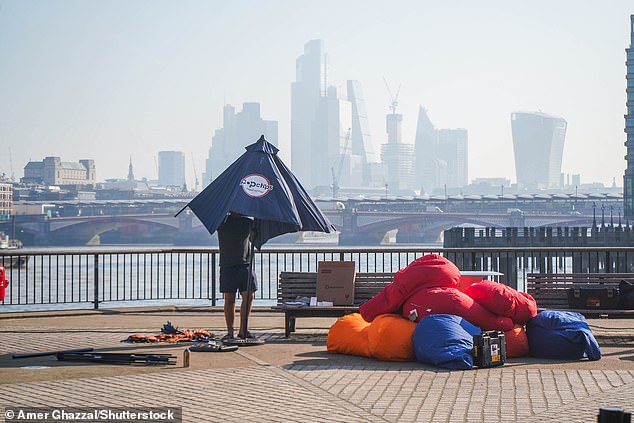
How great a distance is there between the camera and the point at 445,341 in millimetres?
9922

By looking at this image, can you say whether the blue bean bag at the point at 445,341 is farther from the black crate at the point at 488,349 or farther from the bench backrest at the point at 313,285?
the bench backrest at the point at 313,285

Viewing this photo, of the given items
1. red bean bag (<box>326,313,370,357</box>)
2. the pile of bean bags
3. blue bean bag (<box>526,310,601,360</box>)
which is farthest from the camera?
red bean bag (<box>326,313,370,357</box>)

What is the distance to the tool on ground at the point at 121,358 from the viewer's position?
9922mm

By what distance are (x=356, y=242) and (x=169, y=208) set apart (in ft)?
106

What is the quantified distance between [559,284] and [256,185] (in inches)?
163

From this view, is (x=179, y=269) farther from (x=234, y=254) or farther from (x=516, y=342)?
(x=516, y=342)

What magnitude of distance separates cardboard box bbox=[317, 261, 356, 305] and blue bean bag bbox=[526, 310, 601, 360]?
2596 mm

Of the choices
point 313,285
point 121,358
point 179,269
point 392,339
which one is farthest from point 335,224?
point 121,358

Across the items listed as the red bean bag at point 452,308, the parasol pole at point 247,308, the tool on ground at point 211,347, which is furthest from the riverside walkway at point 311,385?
the red bean bag at point 452,308

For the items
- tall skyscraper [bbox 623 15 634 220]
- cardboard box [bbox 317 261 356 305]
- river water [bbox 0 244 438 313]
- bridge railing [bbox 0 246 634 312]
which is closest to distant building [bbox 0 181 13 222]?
tall skyscraper [bbox 623 15 634 220]

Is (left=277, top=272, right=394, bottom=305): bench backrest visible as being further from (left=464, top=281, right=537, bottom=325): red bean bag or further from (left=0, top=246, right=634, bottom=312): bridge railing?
(left=464, top=281, right=537, bottom=325): red bean bag

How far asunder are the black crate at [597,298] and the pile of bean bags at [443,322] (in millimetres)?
1164

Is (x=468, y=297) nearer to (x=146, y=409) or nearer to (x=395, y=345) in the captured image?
(x=395, y=345)

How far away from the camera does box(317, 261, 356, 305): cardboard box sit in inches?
500
